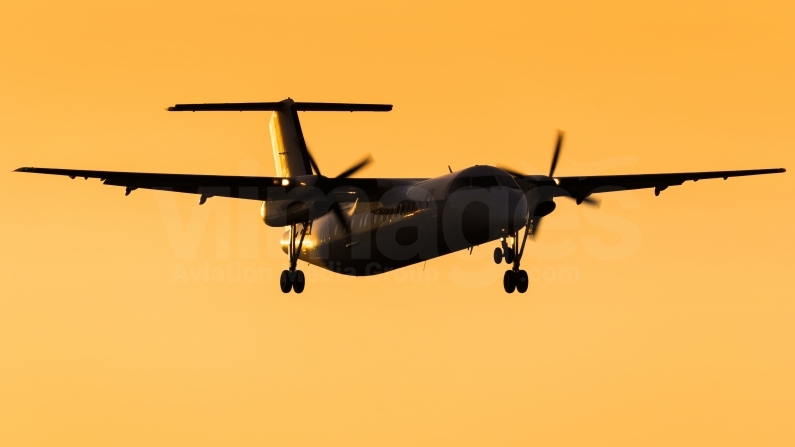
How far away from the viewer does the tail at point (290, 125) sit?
46.1 meters

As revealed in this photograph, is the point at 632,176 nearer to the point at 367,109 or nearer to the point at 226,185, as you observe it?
the point at 367,109

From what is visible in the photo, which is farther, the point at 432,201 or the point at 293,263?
the point at 293,263

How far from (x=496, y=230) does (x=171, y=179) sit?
9457mm

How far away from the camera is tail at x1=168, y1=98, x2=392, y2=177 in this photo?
46103 millimetres

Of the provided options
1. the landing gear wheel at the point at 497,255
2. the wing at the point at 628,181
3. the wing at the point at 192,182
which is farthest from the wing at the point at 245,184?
the wing at the point at 628,181

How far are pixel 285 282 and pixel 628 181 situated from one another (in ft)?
37.2

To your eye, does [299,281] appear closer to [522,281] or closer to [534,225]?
[522,281]

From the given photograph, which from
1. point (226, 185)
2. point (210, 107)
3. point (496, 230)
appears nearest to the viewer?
point (496, 230)

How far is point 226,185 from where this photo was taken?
39500mm

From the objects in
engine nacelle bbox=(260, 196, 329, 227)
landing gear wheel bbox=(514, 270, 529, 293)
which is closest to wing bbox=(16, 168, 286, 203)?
engine nacelle bbox=(260, 196, 329, 227)

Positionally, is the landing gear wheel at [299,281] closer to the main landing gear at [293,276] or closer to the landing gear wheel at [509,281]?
the main landing gear at [293,276]

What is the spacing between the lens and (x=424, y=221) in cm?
3769

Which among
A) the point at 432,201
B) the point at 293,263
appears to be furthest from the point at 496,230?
the point at 293,263

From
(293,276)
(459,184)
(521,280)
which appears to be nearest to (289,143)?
(293,276)
